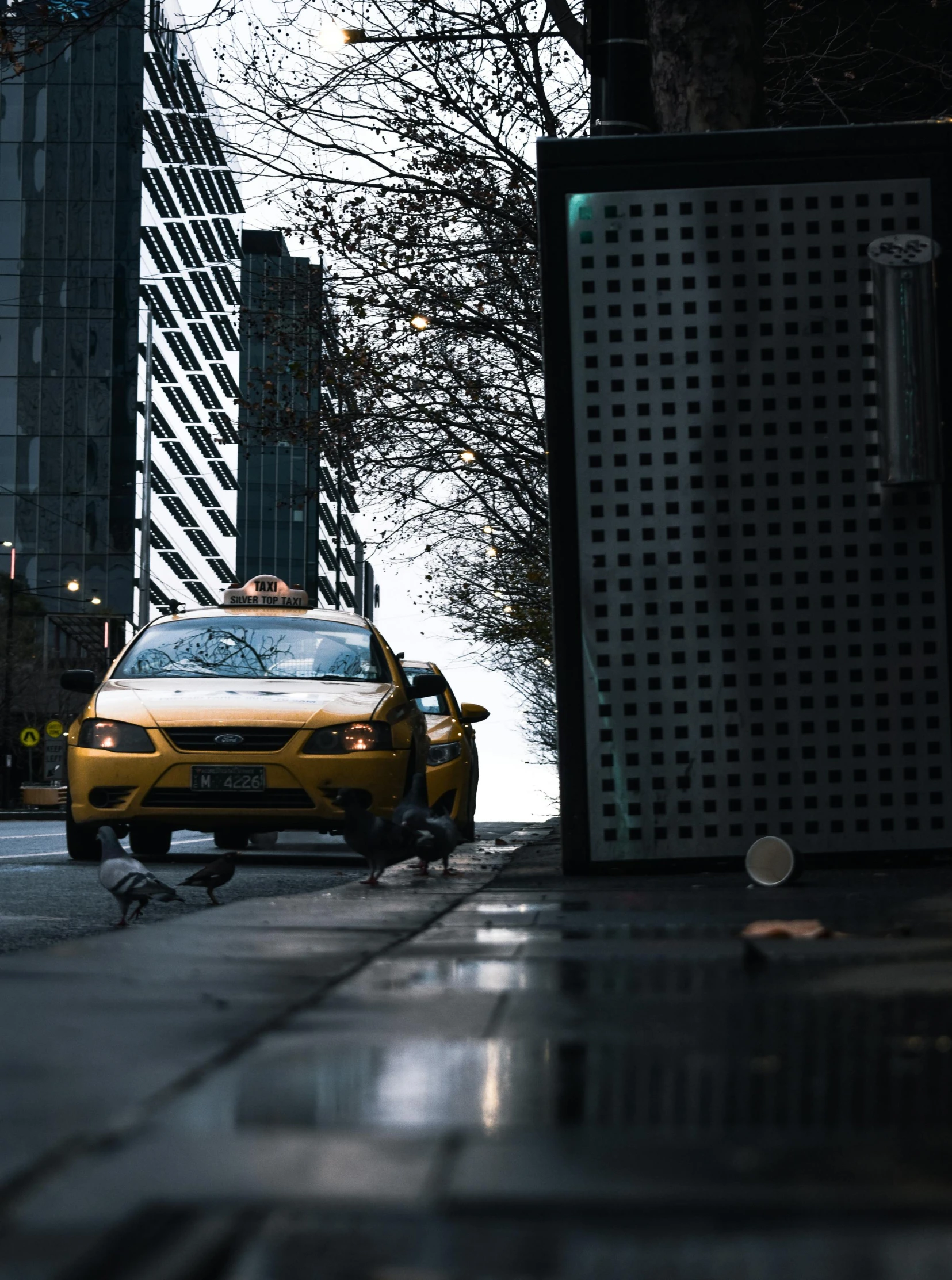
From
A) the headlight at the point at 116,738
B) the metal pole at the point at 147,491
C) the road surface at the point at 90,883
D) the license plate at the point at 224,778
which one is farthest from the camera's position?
the metal pole at the point at 147,491

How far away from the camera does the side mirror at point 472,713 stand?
1666cm

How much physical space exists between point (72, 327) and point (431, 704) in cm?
6869

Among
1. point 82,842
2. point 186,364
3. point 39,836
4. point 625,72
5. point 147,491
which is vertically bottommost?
point 39,836

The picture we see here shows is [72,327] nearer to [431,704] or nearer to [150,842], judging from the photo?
[431,704]

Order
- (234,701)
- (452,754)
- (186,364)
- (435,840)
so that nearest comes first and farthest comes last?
(435,840)
(234,701)
(452,754)
(186,364)

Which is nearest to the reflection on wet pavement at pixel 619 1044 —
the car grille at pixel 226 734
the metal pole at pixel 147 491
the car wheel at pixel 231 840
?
the car grille at pixel 226 734

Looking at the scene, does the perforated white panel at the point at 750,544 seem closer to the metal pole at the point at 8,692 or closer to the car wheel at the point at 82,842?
the car wheel at the point at 82,842

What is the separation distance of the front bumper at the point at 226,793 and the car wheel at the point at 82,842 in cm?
73

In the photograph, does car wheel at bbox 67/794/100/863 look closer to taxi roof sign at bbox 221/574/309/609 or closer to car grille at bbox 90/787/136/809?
car grille at bbox 90/787/136/809

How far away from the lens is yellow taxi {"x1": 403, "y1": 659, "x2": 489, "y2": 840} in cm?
1473

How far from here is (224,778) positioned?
11062 millimetres

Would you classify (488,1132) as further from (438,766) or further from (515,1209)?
(438,766)

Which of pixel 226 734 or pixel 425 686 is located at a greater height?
pixel 425 686

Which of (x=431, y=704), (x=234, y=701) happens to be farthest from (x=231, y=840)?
(x=234, y=701)
